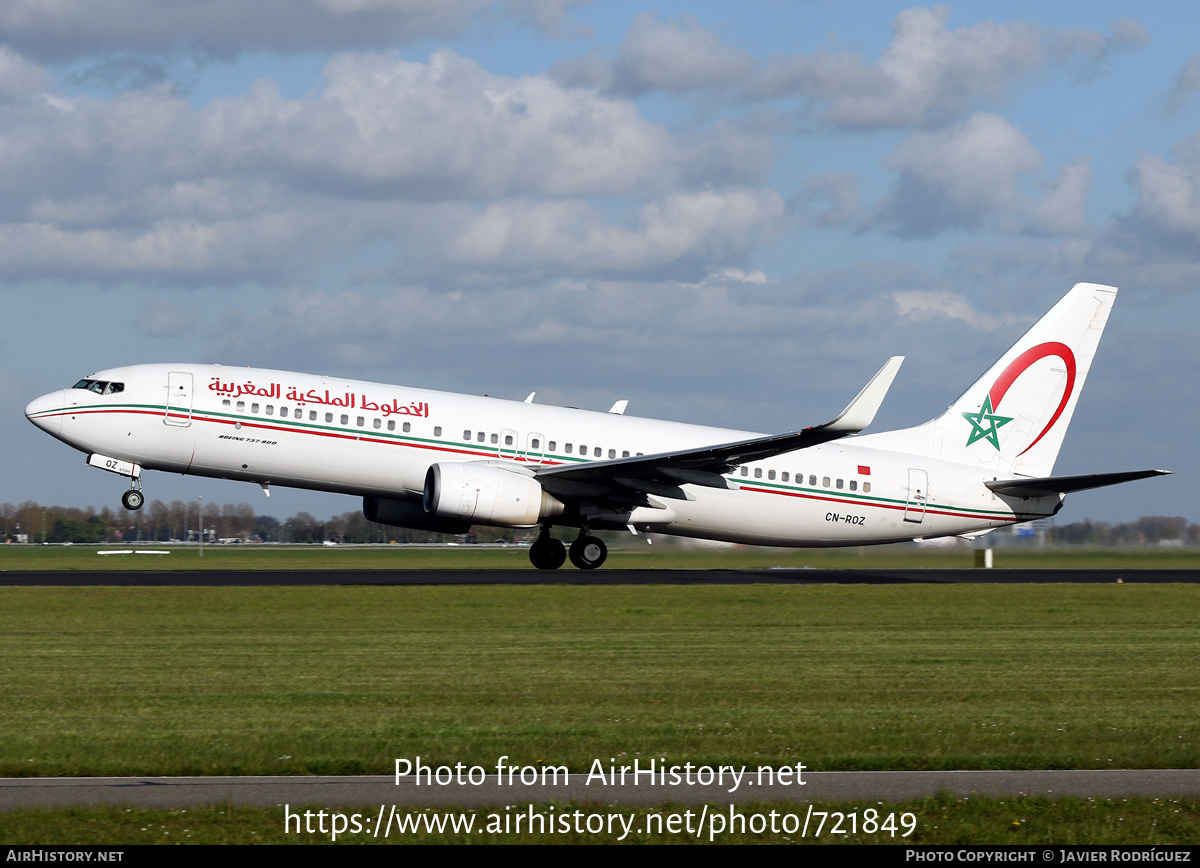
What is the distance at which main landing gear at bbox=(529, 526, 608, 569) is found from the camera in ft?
118

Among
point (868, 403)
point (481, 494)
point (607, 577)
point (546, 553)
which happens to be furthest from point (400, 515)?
point (868, 403)

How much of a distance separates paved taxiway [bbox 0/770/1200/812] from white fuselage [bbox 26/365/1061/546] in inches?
904

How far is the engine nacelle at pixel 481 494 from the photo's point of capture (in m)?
31.3

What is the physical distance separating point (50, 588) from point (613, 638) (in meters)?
13.9

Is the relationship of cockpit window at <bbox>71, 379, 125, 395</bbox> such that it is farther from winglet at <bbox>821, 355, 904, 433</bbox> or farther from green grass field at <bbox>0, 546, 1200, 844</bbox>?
winglet at <bbox>821, 355, 904, 433</bbox>

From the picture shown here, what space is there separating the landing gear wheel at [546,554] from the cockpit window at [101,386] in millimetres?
12147

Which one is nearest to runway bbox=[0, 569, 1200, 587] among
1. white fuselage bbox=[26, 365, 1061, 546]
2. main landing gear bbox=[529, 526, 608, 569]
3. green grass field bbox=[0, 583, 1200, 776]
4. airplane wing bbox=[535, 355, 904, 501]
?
main landing gear bbox=[529, 526, 608, 569]

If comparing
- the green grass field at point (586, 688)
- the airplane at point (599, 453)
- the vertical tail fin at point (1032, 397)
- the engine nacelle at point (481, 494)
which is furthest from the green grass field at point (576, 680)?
the vertical tail fin at point (1032, 397)

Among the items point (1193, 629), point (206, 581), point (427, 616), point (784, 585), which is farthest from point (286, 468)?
point (1193, 629)

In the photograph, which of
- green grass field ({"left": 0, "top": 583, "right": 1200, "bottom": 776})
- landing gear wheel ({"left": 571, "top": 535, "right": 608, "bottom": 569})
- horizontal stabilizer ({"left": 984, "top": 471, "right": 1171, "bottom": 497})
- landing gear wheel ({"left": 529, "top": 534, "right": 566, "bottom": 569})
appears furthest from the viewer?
landing gear wheel ({"left": 529, "top": 534, "right": 566, "bottom": 569})

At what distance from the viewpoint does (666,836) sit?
793 centimetres

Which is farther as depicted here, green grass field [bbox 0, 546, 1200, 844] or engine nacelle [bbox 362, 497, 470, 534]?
engine nacelle [bbox 362, 497, 470, 534]

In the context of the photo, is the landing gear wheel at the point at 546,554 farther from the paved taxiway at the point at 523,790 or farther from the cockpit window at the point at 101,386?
the paved taxiway at the point at 523,790

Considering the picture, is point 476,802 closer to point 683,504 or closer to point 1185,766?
point 1185,766
